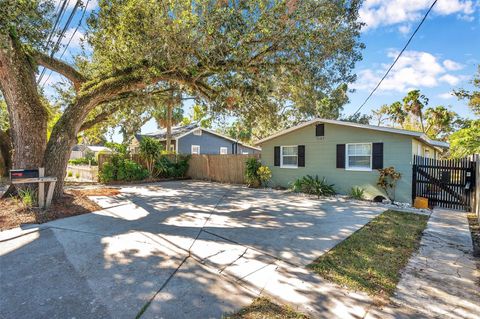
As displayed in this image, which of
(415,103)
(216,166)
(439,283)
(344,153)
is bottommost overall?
(439,283)

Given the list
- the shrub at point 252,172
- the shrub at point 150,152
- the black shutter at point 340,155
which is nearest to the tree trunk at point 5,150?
the shrub at point 150,152

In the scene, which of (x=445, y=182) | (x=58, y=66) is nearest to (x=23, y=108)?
(x=58, y=66)

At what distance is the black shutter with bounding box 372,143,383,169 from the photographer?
9070 millimetres

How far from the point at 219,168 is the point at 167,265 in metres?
11.6

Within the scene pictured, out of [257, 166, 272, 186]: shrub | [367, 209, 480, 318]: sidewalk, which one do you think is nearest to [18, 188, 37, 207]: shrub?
[367, 209, 480, 318]: sidewalk

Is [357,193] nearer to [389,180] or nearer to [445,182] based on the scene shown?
[389,180]

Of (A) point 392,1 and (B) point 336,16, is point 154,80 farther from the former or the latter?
(A) point 392,1

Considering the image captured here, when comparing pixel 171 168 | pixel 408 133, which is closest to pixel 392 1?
pixel 408 133

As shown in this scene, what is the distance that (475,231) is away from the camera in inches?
216

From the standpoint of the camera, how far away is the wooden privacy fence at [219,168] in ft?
46.1

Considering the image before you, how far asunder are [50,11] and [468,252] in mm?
10814

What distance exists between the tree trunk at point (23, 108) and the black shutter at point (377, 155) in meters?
11.2

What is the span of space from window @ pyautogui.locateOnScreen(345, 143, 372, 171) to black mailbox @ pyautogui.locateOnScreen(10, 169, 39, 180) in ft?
33.7

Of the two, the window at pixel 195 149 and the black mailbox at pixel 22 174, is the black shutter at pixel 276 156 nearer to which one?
the black mailbox at pixel 22 174
